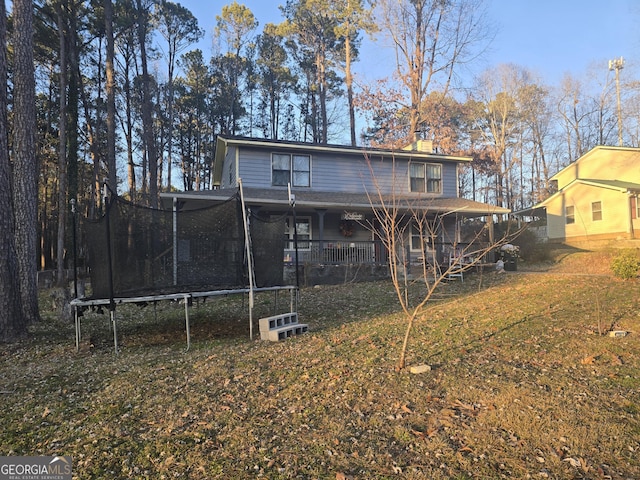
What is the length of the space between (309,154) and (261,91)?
746 inches

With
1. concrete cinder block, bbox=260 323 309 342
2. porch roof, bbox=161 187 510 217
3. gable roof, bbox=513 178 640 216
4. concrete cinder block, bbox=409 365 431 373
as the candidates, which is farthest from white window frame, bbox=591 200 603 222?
concrete cinder block, bbox=409 365 431 373

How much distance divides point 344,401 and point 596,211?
2461cm

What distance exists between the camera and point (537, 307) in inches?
299

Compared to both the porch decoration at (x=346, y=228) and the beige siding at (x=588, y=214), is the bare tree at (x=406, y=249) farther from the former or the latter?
the beige siding at (x=588, y=214)

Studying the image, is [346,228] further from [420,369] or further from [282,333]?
[420,369]

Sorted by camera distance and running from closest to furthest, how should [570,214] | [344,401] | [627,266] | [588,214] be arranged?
[344,401] → [627,266] → [588,214] → [570,214]

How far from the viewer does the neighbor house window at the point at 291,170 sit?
1580 centimetres

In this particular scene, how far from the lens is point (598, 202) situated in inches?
904

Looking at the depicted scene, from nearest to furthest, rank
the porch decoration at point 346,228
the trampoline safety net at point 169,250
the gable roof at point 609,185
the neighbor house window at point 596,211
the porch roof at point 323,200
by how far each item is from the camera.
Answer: the trampoline safety net at point 169,250, the porch roof at point 323,200, the porch decoration at point 346,228, the gable roof at point 609,185, the neighbor house window at point 596,211

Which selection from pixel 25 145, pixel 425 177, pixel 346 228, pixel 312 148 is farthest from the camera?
pixel 425 177

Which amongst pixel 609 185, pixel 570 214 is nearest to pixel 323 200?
pixel 609 185

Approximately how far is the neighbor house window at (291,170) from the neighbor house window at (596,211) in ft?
55.8

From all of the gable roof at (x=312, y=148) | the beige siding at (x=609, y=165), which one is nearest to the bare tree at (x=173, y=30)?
the gable roof at (x=312, y=148)

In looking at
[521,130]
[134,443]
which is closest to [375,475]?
[134,443]
